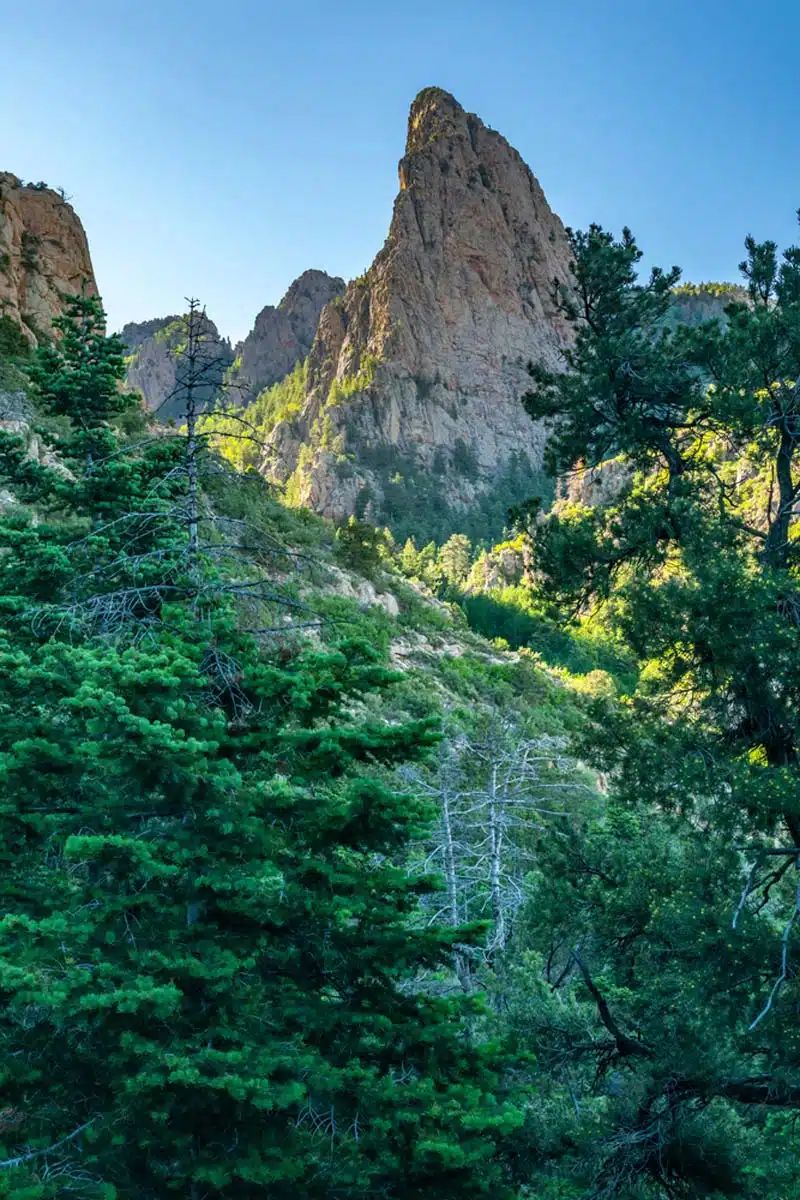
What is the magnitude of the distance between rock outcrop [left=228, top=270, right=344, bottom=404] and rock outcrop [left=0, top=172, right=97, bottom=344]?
128m

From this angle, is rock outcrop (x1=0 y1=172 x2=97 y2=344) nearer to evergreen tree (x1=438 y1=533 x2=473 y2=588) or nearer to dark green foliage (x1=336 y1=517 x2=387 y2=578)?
dark green foliage (x1=336 y1=517 x2=387 y2=578)

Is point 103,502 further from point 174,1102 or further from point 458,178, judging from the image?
point 458,178

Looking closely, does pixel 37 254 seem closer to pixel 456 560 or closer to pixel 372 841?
pixel 372 841

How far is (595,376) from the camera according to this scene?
7.94m

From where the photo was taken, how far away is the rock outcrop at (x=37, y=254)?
30734 millimetres

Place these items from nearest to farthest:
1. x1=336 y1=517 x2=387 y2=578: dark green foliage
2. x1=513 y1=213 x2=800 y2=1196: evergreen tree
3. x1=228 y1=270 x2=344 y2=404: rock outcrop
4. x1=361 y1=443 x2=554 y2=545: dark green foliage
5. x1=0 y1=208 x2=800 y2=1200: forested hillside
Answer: x1=0 y1=208 x2=800 y2=1200: forested hillside, x1=513 y1=213 x2=800 y2=1196: evergreen tree, x1=336 y1=517 x2=387 y2=578: dark green foliage, x1=361 y1=443 x2=554 y2=545: dark green foliage, x1=228 y1=270 x2=344 y2=404: rock outcrop

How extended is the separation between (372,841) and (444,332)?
124 metres

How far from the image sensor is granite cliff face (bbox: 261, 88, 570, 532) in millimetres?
116375

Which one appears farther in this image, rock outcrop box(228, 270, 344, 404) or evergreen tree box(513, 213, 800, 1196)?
rock outcrop box(228, 270, 344, 404)

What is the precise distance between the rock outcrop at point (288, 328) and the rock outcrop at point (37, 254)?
12759 centimetres

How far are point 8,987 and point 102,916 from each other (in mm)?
595

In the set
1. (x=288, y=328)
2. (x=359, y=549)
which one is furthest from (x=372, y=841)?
(x=288, y=328)

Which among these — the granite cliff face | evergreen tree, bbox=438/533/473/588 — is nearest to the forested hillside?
evergreen tree, bbox=438/533/473/588

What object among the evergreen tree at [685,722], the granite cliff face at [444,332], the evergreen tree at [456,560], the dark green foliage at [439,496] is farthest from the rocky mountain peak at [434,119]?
the evergreen tree at [685,722]
